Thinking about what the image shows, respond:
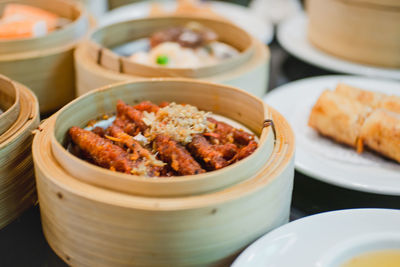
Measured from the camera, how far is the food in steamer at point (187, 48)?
2.21 meters

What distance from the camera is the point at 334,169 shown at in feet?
5.65

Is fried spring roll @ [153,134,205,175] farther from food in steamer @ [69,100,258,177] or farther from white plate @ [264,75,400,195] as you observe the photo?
white plate @ [264,75,400,195]

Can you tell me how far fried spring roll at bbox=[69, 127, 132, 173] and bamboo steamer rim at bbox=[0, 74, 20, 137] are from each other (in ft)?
0.67

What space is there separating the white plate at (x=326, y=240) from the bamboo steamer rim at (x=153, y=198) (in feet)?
0.54

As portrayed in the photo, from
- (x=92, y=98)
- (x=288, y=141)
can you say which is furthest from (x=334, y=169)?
(x=92, y=98)

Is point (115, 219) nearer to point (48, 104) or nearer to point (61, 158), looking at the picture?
point (61, 158)

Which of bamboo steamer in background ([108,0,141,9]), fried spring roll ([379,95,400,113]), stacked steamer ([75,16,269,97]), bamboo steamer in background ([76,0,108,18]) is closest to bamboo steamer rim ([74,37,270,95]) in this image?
stacked steamer ([75,16,269,97])

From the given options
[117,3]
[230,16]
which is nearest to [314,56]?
[230,16]

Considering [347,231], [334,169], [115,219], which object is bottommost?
[334,169]

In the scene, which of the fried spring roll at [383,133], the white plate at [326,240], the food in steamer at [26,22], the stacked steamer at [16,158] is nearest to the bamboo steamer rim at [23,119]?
the stacked steamer at [16,158]

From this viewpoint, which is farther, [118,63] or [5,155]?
[118,63]

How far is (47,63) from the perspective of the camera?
2107 millimetres

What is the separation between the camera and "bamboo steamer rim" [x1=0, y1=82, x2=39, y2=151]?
4.48 ft

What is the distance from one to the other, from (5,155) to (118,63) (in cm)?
72
